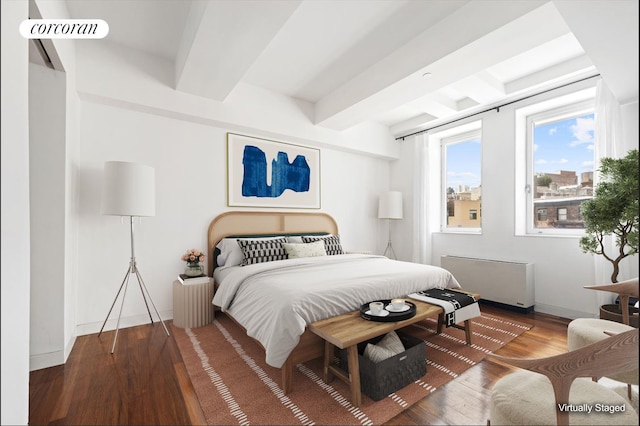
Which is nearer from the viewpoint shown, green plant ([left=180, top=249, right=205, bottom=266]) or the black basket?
the black basket

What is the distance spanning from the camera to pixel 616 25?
152 centimetres

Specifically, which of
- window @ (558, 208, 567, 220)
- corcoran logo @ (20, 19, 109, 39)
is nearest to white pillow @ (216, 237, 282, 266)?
corcoran logo @ (20, 19, 109, 39)

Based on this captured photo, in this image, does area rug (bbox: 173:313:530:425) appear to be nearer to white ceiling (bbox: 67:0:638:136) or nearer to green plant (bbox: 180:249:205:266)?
green plant (bbox: 180:249:205:266)

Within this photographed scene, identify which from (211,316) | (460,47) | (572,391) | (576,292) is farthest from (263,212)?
(576,292)

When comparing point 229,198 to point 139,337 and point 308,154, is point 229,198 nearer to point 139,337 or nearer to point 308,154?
point 308,154

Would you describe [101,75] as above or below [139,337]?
above

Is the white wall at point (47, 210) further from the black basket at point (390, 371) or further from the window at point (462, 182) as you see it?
the window at point (462, 182)

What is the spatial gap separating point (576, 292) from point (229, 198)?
3.99 m

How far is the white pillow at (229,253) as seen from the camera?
324 cm

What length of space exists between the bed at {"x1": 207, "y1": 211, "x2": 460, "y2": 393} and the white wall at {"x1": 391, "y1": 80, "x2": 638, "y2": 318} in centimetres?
125

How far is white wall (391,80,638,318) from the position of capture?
10.2 feet

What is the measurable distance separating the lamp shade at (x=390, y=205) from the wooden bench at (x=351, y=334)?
269cm

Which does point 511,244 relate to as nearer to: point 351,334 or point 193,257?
point 351,334

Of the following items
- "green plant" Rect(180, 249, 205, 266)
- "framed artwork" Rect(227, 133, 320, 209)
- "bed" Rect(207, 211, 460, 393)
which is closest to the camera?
"bed" Rect(207, 211, 460, 393)
